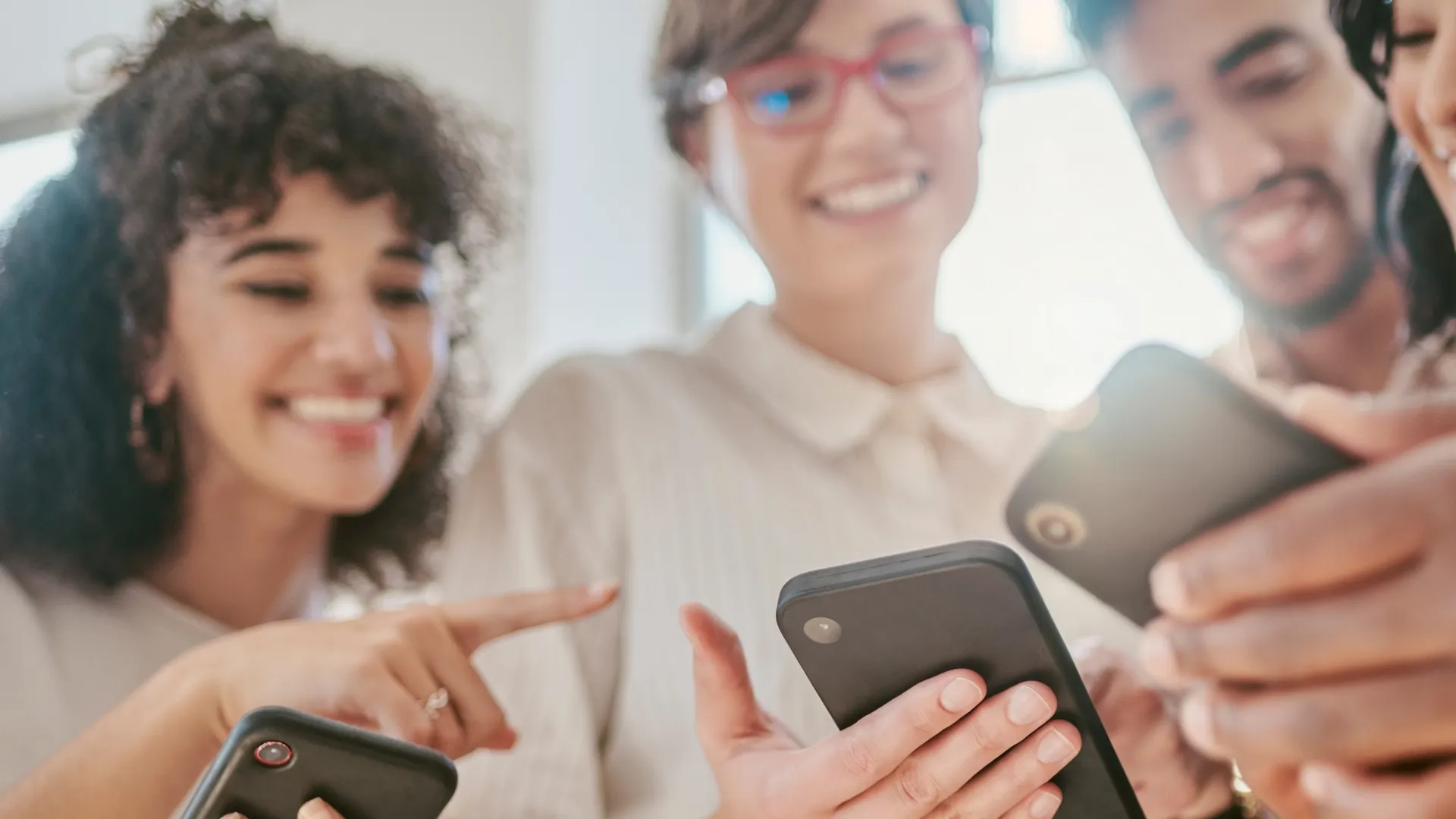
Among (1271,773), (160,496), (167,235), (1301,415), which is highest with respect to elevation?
(167,235)

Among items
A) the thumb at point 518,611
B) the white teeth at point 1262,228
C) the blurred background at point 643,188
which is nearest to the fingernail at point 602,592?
the thumb at point 518,611

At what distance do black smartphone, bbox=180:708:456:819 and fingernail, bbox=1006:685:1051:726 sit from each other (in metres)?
0.21

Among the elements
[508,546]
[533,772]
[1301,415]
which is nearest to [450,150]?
[508,546]

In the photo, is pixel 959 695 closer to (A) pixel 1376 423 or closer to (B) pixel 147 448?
(A) pixel 1376 423

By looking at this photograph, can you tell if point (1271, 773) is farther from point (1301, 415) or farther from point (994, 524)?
point (994, 524)

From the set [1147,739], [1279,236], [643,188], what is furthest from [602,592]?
[643,188]

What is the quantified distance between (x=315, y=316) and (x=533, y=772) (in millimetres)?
269

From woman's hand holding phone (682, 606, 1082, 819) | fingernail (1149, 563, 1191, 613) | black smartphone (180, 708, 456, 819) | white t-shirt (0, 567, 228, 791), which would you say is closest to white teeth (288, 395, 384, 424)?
white t-shirt (0, 567, 228, 791)

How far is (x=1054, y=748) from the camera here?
383mm

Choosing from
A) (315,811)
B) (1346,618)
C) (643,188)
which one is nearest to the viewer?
(1346,618)

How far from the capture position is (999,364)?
0.64 meters

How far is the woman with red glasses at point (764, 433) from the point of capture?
0.57 metres

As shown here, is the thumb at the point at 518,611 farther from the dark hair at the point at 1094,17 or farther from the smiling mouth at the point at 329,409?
the dark hair at the point at 1094,17

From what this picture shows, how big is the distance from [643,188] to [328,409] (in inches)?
13.2
